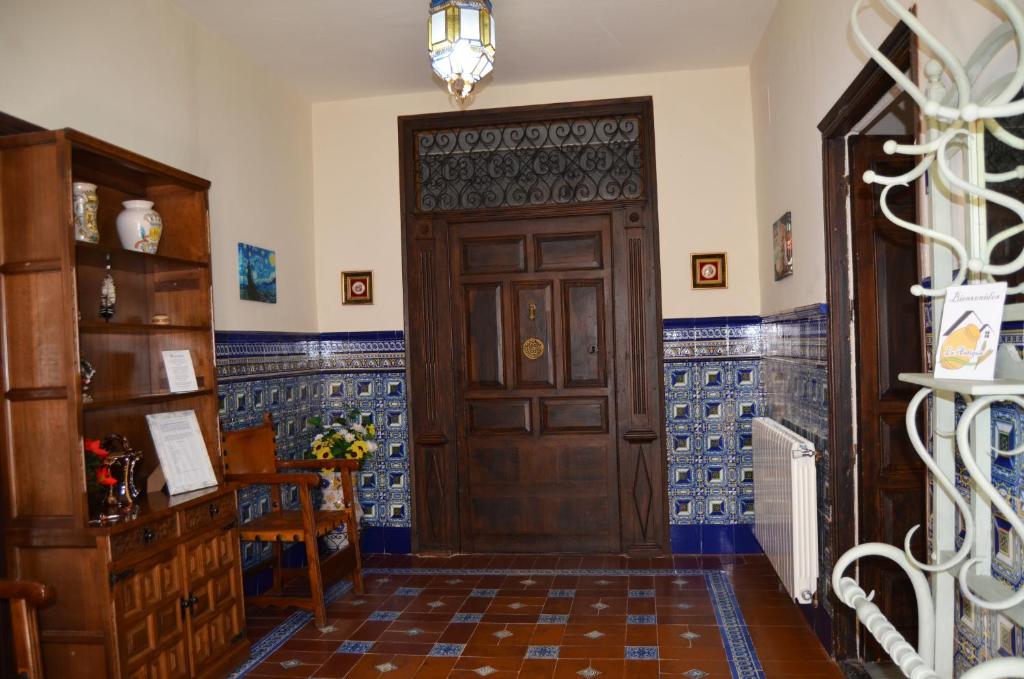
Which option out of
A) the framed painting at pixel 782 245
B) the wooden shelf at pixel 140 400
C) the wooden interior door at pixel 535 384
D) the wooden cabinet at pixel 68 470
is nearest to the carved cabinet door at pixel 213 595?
the wooden cabinet at pixel 68 470

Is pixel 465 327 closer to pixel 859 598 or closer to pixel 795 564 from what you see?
pixel 795 564

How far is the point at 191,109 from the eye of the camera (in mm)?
4375

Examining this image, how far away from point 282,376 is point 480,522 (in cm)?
173

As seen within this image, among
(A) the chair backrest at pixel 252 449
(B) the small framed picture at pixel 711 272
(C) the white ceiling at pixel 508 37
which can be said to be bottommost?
(A) the chair backrest at pixel 252 449

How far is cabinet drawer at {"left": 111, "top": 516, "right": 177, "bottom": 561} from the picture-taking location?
307 cm

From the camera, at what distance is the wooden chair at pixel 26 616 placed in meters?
2.49

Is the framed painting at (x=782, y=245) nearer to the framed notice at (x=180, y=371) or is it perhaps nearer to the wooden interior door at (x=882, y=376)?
the wooden interior door at (x=882, y=376)

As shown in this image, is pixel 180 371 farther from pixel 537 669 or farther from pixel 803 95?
pixel 803 95

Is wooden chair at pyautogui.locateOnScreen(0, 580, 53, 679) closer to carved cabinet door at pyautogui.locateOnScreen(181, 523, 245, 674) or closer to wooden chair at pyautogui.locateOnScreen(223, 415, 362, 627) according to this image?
carved cabinet door at pyautogui.locateOnScreen(181, 523, 245, 674)

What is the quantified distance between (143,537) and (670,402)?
3.50 m

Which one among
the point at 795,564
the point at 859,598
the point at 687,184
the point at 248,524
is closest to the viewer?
the point at 859,598

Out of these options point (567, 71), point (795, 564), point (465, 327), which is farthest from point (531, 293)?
point (795, 564)

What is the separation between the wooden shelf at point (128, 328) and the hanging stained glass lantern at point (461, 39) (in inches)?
66.0

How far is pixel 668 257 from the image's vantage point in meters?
5.61
